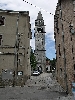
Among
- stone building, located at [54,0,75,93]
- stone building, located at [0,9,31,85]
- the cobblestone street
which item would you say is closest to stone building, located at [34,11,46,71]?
stone building, located at [0,9,31,85]

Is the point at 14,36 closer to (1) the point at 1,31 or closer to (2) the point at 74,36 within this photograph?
(1) the point at 1,31

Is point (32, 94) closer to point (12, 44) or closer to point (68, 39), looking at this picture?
point (68, 39)

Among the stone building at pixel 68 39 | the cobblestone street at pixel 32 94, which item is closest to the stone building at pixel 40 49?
the cobblestone street at pixel 32 94

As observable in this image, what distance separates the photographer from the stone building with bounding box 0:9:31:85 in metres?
22.8

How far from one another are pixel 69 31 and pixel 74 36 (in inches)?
29.4

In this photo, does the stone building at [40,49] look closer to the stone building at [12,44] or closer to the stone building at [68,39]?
the stone building at [12,44]

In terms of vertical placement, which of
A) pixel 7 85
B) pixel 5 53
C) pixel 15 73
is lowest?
pixel 7 85

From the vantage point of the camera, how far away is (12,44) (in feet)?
77.2

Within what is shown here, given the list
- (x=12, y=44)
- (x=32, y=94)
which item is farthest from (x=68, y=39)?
(x=12, y=44)

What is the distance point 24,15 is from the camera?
2478cm

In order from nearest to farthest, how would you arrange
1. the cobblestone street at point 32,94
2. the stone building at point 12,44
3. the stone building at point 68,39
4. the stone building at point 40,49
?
1. the cobblestone street at point 32,94
2. the stone building at point 68,39
3. the stone building at point 12,44
4. the stone building at point 40,49

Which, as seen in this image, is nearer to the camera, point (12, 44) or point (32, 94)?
point (32, 94)

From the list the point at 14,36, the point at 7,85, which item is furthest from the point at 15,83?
the point at 14,36

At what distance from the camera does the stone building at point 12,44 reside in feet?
74.8
